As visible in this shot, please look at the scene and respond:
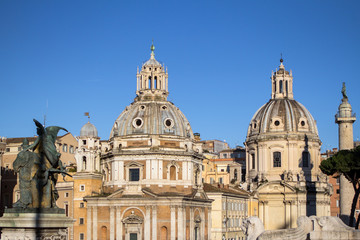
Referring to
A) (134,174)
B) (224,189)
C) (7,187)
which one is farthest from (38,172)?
(224,189)

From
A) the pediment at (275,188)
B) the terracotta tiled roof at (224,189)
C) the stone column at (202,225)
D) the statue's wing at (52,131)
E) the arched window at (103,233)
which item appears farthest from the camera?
the pediment at (275,188)

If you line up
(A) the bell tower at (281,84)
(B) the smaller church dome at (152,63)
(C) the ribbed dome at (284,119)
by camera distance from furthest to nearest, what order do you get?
(A) the bell tower at (281,84)
(C) the ribbed dome at (284,119)
(B) the smaller church dome at (152,63)

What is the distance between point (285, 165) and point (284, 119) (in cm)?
687

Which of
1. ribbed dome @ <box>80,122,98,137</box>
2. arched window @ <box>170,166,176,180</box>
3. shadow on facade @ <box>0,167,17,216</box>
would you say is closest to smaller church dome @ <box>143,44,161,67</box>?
ribbed dome @ <box>80,122,98,137</box>

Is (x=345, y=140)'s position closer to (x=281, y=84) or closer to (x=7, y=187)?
(x=281, y=84)

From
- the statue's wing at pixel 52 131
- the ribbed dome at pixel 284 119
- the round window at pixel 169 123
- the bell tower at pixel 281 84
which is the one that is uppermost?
the bell tower at pixel 281 84

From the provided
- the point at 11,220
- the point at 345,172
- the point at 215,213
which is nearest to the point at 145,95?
the point at 215,213

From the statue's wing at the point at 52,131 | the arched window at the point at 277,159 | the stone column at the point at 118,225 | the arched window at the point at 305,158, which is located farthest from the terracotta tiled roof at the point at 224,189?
the statue's wing at the point at 52,131

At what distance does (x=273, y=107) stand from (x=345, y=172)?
37.0m

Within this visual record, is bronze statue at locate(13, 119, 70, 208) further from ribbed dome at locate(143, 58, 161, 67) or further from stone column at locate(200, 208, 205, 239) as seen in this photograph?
ribbed dome at locate(143, 58, 161, 67)

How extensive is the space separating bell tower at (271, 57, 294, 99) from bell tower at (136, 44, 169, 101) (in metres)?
22.6

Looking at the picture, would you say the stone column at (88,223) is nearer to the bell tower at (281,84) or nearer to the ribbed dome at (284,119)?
the ribbed dome at (284,119)

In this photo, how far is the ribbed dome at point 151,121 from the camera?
7906 cm

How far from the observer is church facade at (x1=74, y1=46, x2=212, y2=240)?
73.8 metres
